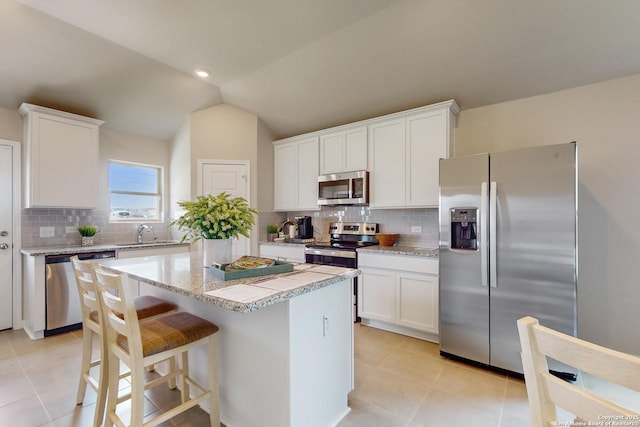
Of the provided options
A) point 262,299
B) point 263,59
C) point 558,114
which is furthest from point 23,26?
point 558,114

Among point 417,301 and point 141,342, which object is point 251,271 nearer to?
point 141,342

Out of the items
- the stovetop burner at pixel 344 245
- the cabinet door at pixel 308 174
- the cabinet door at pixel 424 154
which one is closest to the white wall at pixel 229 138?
the cabinet door at pixel 308 174

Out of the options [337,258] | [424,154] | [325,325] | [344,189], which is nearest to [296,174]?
[344,189]

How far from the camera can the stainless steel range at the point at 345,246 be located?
3.44 metres

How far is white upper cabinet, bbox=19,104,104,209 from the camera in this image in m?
3.18

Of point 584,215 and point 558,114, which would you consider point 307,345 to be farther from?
point 558,114

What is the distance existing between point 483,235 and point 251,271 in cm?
188

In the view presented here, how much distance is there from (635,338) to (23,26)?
6.02 m

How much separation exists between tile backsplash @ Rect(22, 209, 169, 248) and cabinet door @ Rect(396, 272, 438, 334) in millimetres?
3725

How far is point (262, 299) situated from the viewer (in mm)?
1245

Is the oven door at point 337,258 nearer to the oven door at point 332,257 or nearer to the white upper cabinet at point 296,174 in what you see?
the oven door at point 332,257

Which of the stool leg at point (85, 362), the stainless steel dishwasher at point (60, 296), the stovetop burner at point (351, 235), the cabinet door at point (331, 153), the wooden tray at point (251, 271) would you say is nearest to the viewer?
the wooden tray at point (251, 271)

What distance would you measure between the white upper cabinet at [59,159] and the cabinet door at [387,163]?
135 inches

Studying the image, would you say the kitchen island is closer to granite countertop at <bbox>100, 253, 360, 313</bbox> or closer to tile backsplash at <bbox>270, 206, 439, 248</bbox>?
granite countertop at <bbox>100, 253, 360, 313</bbox>
